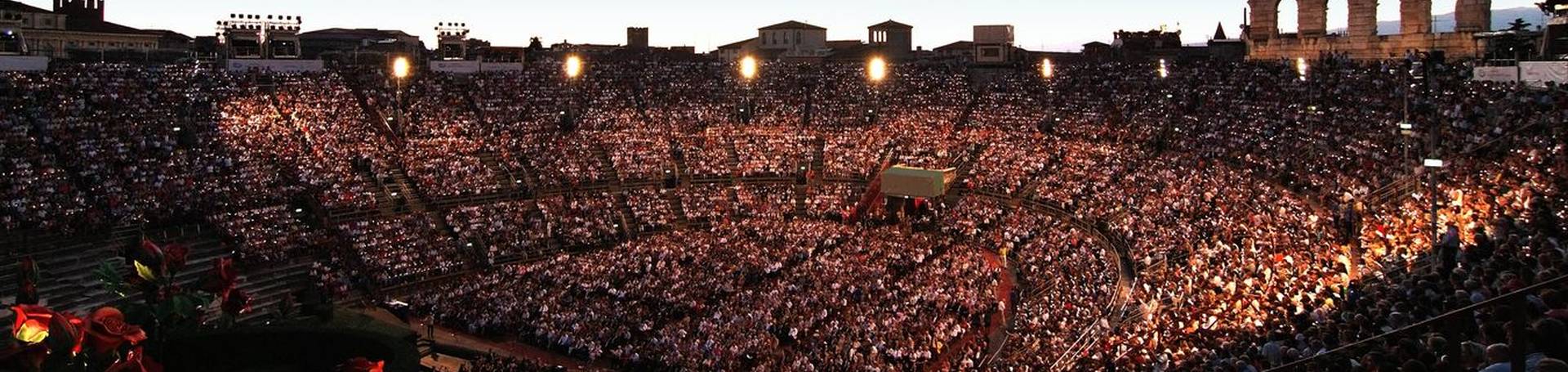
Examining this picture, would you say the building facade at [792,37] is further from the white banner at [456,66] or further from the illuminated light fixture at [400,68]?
the illuminated light fixture at [400,68]

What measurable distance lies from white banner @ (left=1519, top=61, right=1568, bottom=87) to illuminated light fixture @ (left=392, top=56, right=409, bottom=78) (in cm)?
4250

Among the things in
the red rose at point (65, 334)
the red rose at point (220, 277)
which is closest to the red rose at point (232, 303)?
the red rose at point (220, 277)

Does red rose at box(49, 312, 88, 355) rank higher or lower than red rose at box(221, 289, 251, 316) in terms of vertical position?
higher

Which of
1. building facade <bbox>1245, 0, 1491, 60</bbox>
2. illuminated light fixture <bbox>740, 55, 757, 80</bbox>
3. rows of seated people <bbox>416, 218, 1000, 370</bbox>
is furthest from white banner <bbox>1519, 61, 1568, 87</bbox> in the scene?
illuminated light fixture <bbox>740, 55, 757, 80</bbox>

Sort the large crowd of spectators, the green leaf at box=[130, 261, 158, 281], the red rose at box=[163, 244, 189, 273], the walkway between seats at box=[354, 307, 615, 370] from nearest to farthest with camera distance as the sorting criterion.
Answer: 1. the green leaf at box=[130, 261, 158, 281]
2. the red rose at box=[163, 244, 189, 273]
3. the large crowd of spectators
4. the walkway between seats at box=[354, 307, 615, 370]

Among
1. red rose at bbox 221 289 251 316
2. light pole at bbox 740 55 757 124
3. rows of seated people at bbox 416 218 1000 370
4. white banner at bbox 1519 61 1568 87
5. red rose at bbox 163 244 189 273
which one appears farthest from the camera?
light pole at bbox 740 55 757 124

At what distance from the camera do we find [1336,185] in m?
28.9

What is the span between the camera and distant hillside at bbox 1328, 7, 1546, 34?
39781mm

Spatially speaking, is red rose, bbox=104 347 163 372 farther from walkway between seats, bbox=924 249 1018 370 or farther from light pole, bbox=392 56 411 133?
Result: light pole, bbox=392 56 411 133

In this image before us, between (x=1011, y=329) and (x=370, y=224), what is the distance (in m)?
21.4

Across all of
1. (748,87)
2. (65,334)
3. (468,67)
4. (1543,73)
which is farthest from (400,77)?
(1543,73)

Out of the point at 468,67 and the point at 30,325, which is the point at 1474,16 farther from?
the point at 468,67

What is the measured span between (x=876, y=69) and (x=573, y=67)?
16.1m

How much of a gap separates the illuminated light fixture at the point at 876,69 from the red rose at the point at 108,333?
46.3 meters
